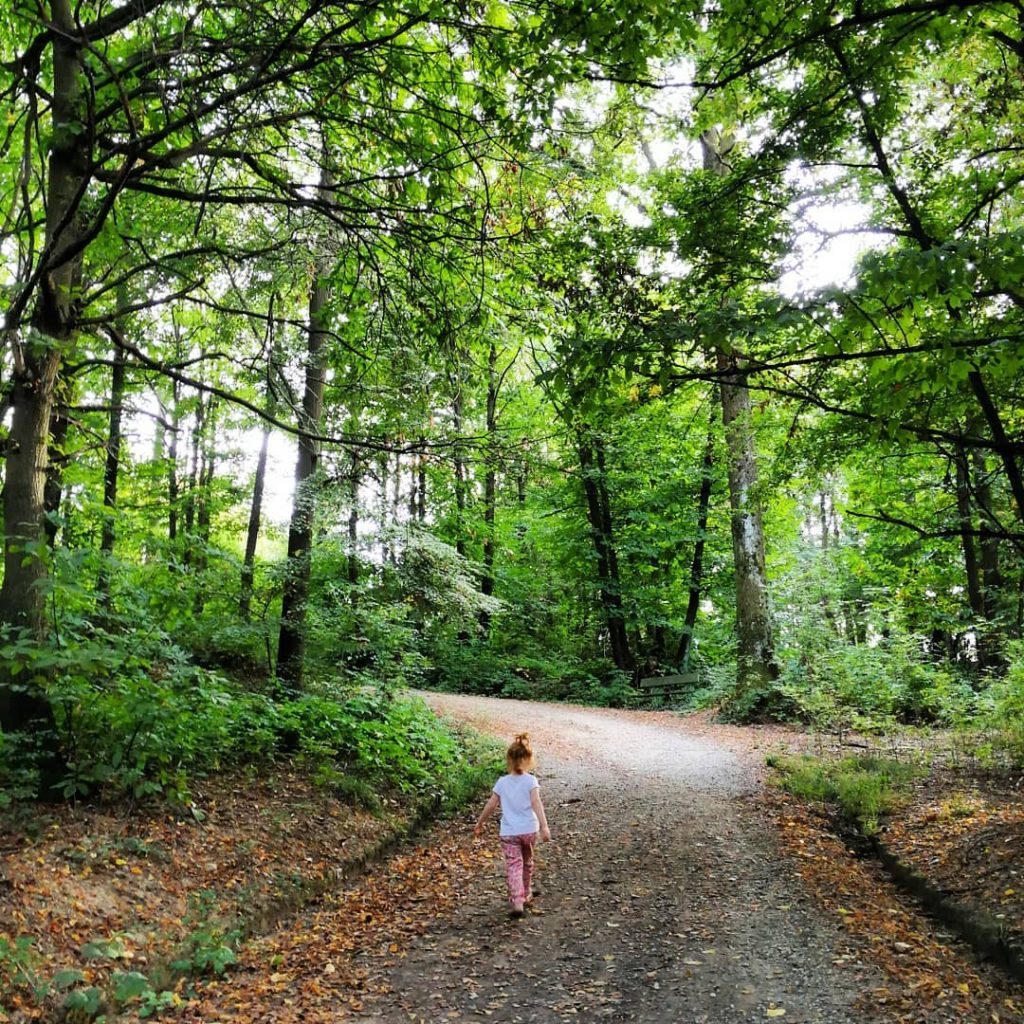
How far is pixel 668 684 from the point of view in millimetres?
19797

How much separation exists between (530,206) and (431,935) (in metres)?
6.20

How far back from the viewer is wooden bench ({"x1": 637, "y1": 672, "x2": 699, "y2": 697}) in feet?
63.5

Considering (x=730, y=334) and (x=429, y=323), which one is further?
(x=429, y=323)

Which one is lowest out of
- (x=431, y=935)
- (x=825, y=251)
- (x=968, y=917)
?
(x=431, y=935)

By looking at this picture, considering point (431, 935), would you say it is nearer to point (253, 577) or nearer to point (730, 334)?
point (730, 334)

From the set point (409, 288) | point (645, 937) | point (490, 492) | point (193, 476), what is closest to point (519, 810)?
point (645, 937)

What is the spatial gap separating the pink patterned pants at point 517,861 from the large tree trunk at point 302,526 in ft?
14.3

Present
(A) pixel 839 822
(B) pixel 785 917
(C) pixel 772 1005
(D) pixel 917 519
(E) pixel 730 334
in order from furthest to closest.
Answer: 1. (D) pixel 917 519
2. (A) pixel 839 822
3. (B) pixel 785 917
4. (E) pixel 730 334
5. (C) pixel 772 1005

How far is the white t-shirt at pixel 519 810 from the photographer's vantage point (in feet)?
19.4

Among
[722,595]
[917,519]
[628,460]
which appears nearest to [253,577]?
[917,519]

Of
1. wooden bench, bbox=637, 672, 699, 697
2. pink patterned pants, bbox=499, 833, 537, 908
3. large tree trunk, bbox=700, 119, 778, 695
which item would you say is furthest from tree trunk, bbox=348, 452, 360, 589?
wooden bench, bbox=637, 672, 699, 697

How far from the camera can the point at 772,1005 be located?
4.20 meters

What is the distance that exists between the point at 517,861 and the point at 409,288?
5154mm

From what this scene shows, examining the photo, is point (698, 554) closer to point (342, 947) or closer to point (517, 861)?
point (517, 861)
